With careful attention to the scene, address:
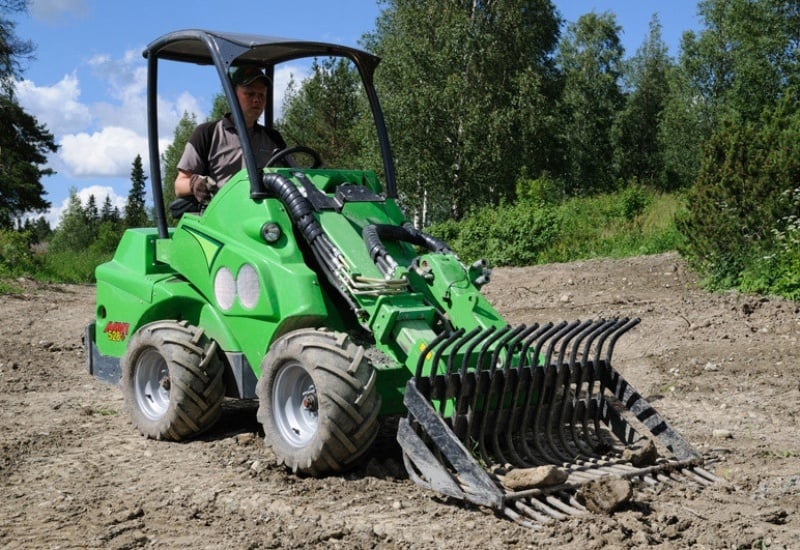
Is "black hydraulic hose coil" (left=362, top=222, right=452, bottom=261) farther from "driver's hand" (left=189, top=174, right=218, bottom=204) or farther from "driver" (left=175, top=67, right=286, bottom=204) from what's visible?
"driver's hand" (left=189, top=174, right=218, bottom=204)

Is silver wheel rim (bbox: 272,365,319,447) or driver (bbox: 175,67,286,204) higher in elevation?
driver (bbox: 175,67,286,204)

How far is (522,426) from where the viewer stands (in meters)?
4.91

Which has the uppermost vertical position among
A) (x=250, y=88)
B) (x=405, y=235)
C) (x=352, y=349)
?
(x=250, y=88)

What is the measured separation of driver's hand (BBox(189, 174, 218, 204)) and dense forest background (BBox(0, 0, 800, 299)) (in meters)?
6.54

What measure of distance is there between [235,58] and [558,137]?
93.2ft

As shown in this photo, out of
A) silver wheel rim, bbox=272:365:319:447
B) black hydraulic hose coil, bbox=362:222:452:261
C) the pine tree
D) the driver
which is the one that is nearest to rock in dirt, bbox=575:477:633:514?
silver wheel rim, bbox=272:365:319:447

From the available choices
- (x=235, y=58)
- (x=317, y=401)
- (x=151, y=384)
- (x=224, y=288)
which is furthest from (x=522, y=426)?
(x=235, y=58)

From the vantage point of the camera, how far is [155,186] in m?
6.54

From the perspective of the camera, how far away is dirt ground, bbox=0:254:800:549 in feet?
13.0

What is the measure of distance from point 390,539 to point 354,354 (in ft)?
3.45

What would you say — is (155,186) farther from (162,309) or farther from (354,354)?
(354,354)

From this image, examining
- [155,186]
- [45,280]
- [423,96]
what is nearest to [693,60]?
[423,96]

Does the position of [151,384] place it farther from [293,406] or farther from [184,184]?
[293,406]

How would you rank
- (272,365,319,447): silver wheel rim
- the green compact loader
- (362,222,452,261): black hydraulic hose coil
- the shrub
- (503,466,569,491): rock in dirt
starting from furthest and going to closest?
the shrub
(362,222,452,261): black hydraulic hose coil
(272,365,319,447): silver wheel rim
the green compact loader
(503,466,569,491): rock in dirt
